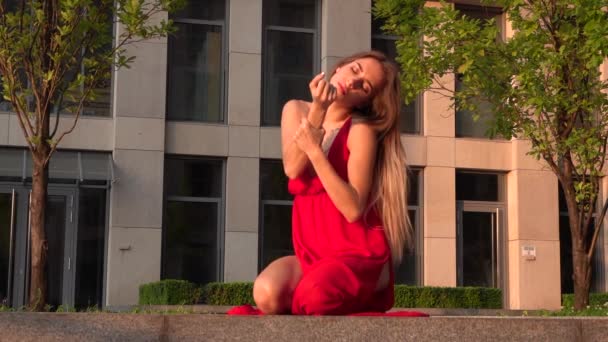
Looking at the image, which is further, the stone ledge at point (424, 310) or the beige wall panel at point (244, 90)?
the beige wall panel at point (244, 90)

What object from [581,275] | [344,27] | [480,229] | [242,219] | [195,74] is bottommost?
[581,275]

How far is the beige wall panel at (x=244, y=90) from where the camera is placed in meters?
23.7

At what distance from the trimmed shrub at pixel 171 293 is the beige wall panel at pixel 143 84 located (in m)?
3.81

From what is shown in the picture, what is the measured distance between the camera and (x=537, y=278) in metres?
25.0

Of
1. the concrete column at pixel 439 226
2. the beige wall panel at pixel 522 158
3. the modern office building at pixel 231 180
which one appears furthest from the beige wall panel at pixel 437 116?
the beige wall panel at pixel 522 158

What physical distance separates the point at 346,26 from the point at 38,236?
12.9m

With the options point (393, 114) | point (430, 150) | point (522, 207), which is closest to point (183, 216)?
point (430, 150)

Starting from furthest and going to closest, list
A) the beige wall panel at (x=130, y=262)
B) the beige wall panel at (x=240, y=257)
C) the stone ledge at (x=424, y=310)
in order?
the beige wall panel at (x=240, y=257) → the beige wall panel at (x=130, y=262) → the stone ledge at (x=424, y=310)

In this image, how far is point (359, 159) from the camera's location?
498cm

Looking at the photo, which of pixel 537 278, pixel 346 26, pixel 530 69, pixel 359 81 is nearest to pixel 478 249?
pixel 537 278

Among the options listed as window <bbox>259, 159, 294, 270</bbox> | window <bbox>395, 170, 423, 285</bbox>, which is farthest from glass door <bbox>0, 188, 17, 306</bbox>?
window <bbox>395, 170, 423, 285</bbox>

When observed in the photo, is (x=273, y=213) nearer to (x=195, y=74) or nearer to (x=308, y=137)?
(x=195, y=74)

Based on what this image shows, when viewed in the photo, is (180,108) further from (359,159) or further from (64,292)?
(359,159)

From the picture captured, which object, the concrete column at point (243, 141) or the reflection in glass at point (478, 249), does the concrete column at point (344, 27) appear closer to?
the concrete column at point (243, 141)
